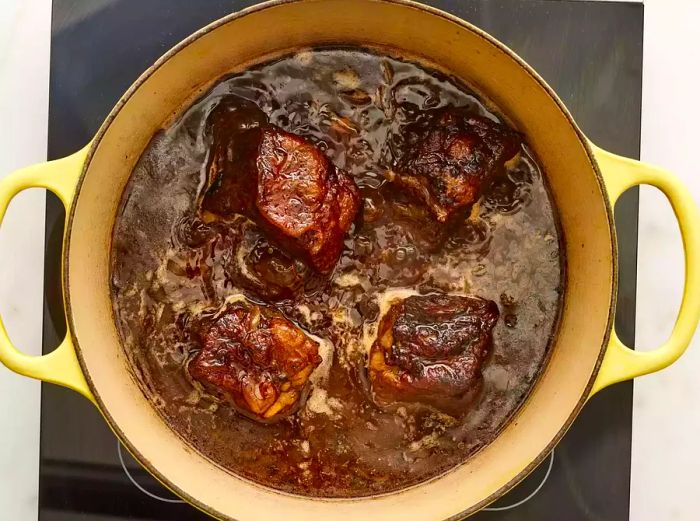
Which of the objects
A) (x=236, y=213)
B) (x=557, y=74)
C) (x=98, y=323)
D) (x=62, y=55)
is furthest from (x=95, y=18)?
(x=557, y=74)

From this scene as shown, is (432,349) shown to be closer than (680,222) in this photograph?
No

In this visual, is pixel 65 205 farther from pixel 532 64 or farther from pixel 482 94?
pixel 532 64

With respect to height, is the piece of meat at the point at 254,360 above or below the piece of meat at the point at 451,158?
below

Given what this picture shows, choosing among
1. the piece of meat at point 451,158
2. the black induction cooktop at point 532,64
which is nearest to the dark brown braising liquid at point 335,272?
the piece of meat at point 451,158

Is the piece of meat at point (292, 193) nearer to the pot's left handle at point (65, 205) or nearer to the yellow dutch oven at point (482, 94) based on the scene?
the yellow dutch oven at point (482, 94)

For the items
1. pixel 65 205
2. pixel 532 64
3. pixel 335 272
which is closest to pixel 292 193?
pixel 335 272

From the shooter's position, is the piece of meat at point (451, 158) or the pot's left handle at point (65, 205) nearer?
the pot's left handle at point (65, 205)

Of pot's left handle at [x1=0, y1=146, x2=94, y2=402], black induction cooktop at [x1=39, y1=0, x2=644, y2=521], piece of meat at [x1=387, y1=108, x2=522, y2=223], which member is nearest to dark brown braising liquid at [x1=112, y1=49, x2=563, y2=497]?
piece of meat at [x1=387, y1=108, x2=522, y2=223]
